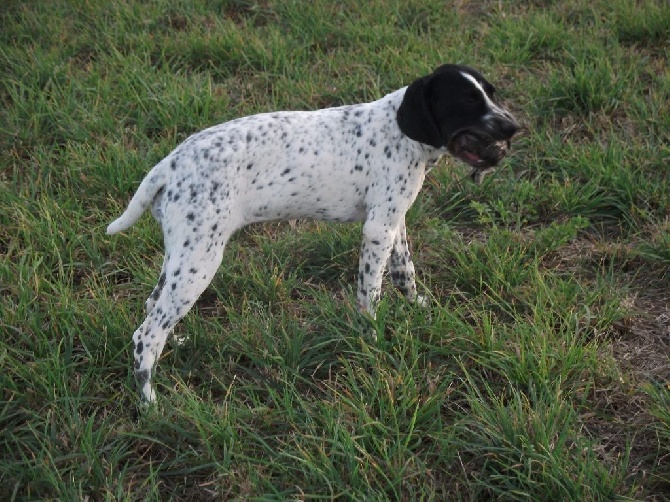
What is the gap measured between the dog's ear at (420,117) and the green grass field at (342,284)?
0.82 m

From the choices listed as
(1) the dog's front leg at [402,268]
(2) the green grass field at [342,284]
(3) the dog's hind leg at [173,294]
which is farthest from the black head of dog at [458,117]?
(3) the dog's hind leg at [173,294]

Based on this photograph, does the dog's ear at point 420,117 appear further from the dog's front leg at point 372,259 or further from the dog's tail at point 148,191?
the dog's tail at point 148,191

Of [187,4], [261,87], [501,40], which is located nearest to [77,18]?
[187,4]

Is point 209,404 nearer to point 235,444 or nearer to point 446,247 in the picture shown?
point 235,444

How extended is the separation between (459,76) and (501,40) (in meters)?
3.12

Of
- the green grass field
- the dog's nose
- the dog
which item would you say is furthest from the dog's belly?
the dog's nose

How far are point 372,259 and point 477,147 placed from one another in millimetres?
675

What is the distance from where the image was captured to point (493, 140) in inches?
125

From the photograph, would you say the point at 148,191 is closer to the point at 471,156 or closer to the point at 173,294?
the point at 173,294

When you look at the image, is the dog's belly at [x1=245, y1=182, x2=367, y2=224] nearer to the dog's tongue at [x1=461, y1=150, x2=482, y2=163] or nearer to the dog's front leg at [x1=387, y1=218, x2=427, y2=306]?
the dog's front leg at [x1=387, y1=218, x2=427, y2=306]

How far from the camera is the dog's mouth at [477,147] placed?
321 cm

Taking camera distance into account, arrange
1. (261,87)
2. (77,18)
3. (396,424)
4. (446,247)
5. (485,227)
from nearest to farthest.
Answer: (396,424), (446,247), (485,227), (261,87), (77,18)

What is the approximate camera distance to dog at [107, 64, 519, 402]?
10.5 ft

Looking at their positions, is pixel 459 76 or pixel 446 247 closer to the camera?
pixel 459 76
